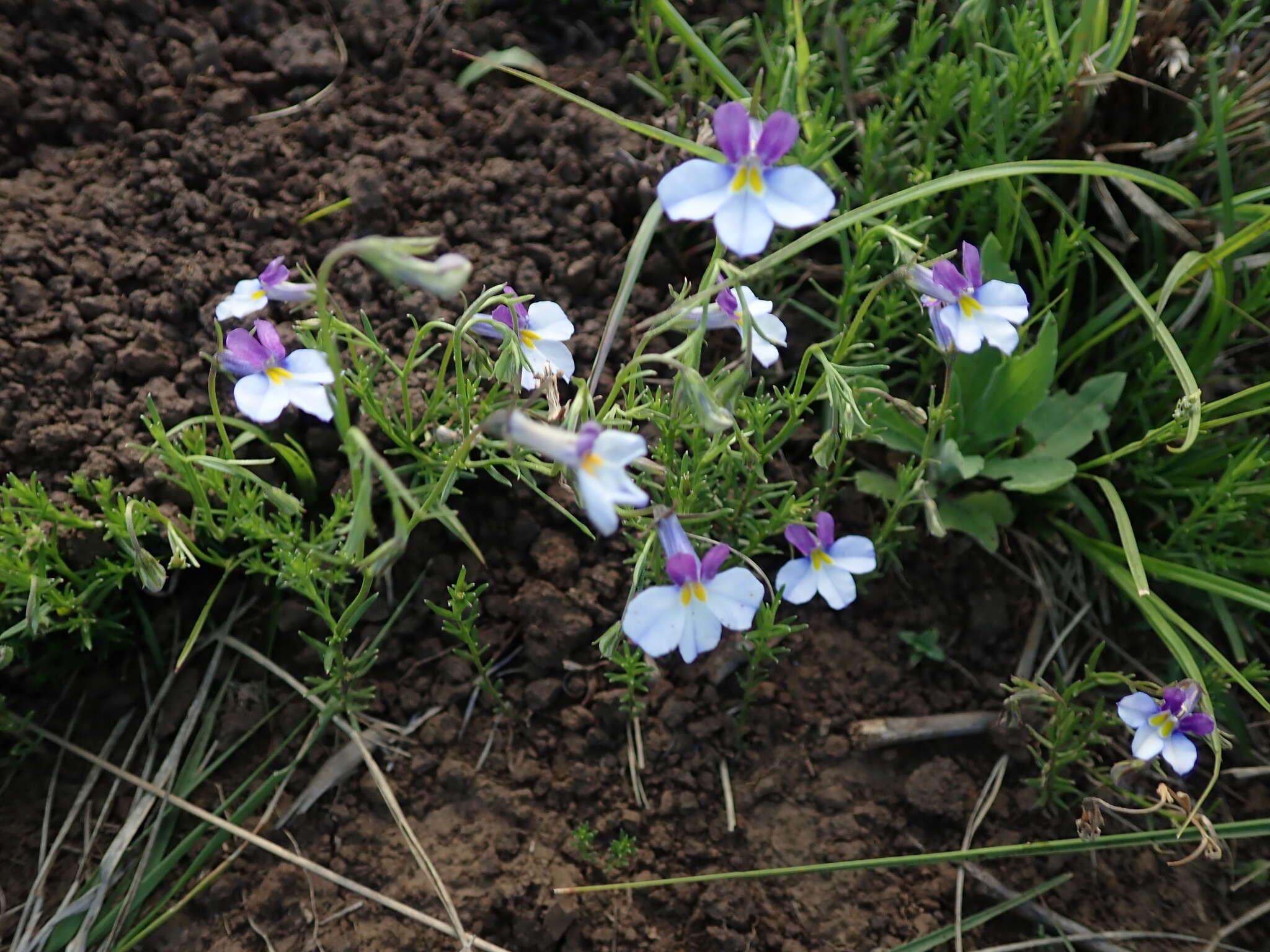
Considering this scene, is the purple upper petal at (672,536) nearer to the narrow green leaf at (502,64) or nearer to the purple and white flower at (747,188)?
the purple and white flower at (747,188)

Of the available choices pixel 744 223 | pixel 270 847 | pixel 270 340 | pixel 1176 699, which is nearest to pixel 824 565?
pixel 1176 699

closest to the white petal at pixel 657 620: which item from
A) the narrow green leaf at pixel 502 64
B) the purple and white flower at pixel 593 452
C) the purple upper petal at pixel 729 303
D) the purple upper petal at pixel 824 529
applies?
the purple and white flower at pixel 593 452

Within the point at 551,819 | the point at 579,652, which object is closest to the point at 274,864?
the point at 551,819

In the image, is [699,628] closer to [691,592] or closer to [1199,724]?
[691,592]

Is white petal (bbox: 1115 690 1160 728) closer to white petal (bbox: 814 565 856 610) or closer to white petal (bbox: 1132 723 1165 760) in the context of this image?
white petal (bbox: 1132 723 1165 760)

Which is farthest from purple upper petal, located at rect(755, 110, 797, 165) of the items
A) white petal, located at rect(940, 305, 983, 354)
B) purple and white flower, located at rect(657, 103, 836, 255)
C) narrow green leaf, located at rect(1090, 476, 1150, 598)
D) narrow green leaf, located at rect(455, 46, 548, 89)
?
narrow green leaf, located at rect(455, 46, 548, 89)
